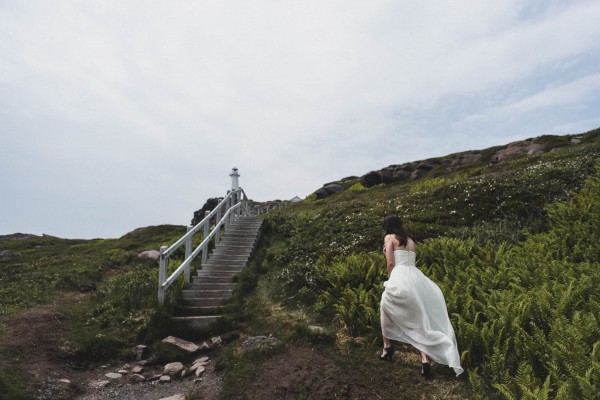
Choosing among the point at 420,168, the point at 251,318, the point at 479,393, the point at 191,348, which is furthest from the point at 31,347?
the point at 420,168

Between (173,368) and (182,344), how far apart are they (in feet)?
3.08

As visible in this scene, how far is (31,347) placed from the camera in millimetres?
7609

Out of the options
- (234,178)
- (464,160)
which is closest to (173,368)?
(234,178)

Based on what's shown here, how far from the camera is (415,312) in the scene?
18.5ft

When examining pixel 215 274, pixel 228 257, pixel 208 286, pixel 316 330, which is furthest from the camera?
pixel 228 257

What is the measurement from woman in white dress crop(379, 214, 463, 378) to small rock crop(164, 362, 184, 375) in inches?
157

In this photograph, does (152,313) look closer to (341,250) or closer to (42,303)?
(42,303)

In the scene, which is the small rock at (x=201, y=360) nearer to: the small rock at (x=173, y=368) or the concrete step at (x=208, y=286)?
the small rock at (x=173, y=368)

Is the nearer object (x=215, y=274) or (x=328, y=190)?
(x=215, y=274)

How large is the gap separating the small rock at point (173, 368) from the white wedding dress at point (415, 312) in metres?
4.17

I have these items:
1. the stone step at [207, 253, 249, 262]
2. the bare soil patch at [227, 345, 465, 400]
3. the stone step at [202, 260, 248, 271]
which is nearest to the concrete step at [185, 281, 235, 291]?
the stone step at [202, 260, 248, 271]

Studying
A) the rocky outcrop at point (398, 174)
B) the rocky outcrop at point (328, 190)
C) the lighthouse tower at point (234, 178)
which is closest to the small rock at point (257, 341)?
the lighthouse tower at point (234, 178)

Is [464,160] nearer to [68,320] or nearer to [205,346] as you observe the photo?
[205,346]

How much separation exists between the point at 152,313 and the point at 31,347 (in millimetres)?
2424
